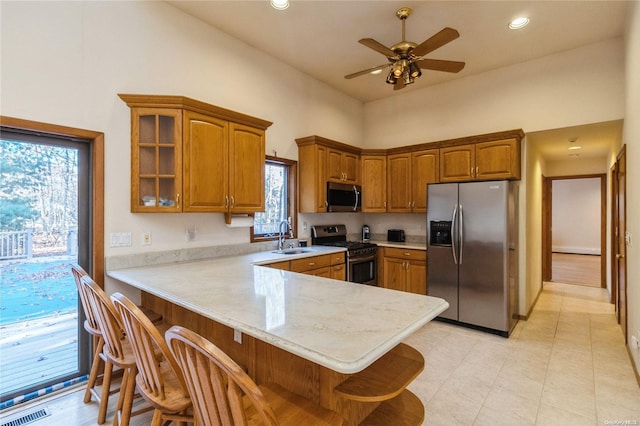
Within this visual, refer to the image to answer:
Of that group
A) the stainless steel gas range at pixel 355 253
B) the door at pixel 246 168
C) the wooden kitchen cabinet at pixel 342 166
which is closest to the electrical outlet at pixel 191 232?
the door at pixel 246 168

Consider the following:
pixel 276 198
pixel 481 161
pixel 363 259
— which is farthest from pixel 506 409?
pixel 276 198

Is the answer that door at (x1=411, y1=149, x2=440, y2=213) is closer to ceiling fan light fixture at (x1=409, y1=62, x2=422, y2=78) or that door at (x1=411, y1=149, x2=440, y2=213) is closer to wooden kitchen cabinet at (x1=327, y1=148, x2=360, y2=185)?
wooden kitchen cabinet at (x1=327, y1=148, x2=360, y2=185)

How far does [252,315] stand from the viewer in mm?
1410

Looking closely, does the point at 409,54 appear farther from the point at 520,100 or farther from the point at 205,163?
the point at 520,100

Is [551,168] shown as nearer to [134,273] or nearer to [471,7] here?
[471,7]

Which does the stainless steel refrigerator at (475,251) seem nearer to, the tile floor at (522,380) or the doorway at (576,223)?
the tile floor at (522,380)

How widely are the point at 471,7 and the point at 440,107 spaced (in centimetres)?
180

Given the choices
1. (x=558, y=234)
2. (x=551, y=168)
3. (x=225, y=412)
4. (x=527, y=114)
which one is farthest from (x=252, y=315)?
(x=558, y=234)

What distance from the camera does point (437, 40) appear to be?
99.7 inches

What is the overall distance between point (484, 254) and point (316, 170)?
7.40ft

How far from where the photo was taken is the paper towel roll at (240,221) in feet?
11.0

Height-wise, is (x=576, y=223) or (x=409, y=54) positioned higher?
(x=409, y=54)

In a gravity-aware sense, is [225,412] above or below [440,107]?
below

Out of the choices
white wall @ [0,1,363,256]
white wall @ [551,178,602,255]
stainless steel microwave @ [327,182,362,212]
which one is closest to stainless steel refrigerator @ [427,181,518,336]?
stainless steel microwave @ [327,182,362,212]
